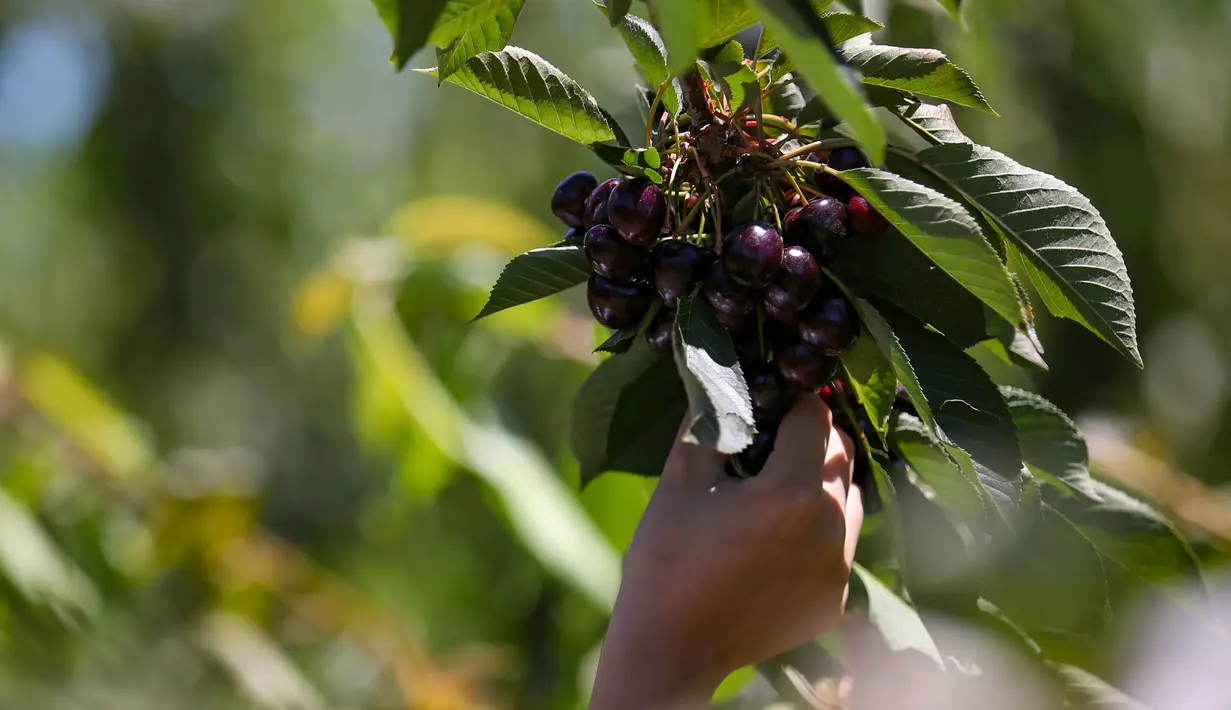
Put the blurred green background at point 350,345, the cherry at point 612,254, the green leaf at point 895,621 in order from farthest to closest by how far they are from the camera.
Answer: the blurred green background at point 350,345 < the green leaf at point 895,621 < the cherry at point 612,254

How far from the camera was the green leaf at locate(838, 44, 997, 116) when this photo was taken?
0.58 meters

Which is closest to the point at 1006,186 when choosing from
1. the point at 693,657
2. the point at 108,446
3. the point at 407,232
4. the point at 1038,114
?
the point at 693,657

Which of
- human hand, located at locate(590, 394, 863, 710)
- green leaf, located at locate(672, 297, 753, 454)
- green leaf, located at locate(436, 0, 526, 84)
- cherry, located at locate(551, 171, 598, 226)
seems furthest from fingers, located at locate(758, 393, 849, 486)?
green leaf, located at locate(436, 0, 526, 84)

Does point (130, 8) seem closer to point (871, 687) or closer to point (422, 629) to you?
point (422, 629)

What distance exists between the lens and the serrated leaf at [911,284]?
0.61 metres

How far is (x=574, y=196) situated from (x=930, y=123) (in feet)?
0.82

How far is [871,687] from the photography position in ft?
2.56

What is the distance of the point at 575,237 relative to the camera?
0.68m

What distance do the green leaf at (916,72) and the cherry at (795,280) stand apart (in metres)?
0.12

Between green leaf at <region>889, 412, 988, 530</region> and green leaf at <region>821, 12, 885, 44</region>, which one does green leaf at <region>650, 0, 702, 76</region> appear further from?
green leaf at <region>889, 412, 988, 530</region>

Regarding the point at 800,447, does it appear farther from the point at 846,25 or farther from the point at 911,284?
the point at 846,25

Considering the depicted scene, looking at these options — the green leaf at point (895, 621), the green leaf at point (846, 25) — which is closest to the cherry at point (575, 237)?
the green leaf at point (846, 25)

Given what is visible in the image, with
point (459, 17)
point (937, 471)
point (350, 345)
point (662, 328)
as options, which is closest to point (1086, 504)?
point (937, 471)

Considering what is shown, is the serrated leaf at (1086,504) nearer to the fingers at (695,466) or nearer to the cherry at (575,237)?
the fingers at (695,466)
